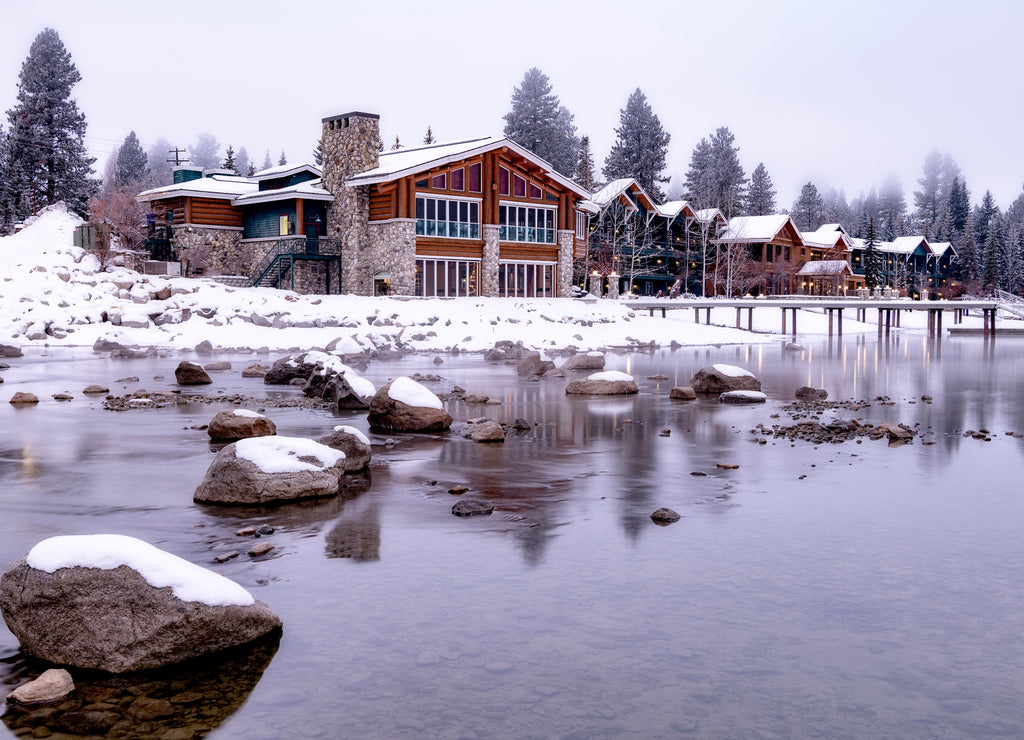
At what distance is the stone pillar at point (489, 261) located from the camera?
52625mm

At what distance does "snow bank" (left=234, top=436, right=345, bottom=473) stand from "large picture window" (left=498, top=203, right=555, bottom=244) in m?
42.6

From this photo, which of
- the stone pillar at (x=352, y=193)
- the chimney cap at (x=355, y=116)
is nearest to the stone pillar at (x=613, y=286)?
the stone pillar at (x=352, y=193)

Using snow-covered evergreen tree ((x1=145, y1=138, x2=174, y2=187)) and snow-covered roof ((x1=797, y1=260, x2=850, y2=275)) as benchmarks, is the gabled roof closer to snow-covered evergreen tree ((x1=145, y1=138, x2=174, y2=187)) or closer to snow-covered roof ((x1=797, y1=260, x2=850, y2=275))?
snow-covered roof ((x1=797, y1=260, x2=850, y2=275))

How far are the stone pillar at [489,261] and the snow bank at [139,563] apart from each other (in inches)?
1808

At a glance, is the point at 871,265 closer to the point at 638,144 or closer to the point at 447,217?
the point at 638,144

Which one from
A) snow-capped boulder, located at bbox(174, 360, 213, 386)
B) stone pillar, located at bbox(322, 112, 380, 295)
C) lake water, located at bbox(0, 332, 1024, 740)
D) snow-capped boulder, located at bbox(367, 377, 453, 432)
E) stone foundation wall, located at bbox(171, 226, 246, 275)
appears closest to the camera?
lake water, located at bbox(0, 332, 1024, 740)

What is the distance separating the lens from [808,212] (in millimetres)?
132500

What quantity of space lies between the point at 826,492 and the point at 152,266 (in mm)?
45077

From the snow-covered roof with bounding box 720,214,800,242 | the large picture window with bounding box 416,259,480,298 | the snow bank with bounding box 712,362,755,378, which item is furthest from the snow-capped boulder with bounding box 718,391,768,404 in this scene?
the snow-covered roof with bounding box 720,214,800,242

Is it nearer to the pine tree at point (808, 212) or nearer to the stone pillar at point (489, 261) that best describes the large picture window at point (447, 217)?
the stone pillar at point (489, 261)

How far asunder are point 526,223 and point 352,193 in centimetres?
1019

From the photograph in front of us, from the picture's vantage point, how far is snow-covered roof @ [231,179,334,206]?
169ft

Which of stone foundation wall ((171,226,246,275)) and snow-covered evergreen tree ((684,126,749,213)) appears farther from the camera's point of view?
snow-covered evergreen tree ((684,126,749,213))

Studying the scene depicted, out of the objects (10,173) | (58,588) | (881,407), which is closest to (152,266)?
(10,173)
